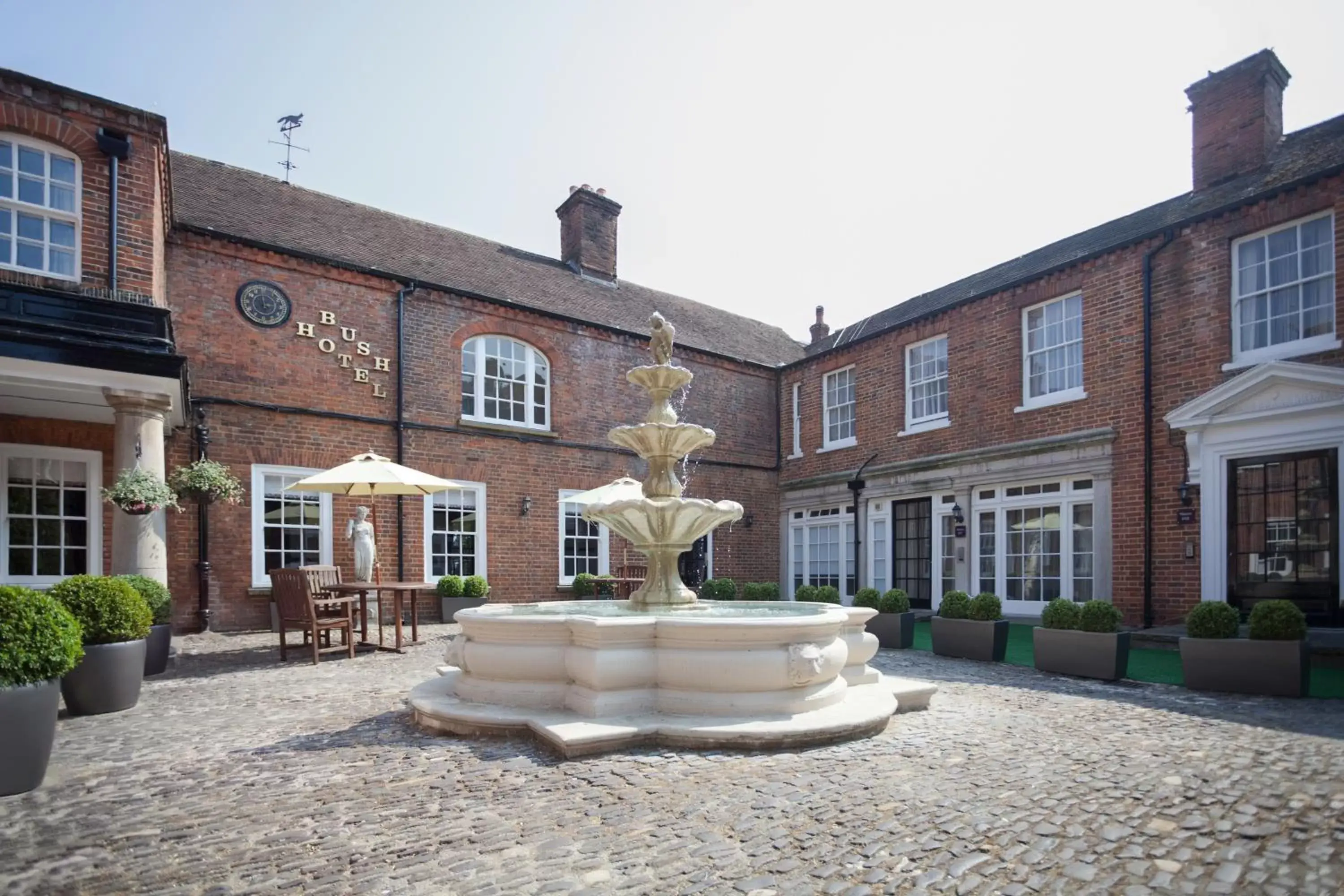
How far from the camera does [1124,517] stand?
38.8ft

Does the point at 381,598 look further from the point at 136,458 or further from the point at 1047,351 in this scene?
the point at 1047,351

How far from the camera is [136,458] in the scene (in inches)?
350

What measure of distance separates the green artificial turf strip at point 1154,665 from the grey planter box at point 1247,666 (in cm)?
28

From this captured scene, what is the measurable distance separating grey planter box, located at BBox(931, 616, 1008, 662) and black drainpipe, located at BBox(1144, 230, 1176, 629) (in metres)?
3.47

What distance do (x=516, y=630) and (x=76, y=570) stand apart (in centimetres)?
935

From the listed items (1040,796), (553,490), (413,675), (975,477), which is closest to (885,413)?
(975,477)

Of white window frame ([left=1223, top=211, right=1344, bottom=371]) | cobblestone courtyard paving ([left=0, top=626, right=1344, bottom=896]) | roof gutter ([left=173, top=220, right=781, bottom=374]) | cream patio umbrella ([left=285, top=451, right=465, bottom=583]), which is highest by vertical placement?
roof gutter ([left=173, top=220, right=781, bottom=374])

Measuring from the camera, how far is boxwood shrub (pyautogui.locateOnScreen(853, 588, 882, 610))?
10.9 metres

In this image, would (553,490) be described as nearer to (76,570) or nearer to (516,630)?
(76,570)

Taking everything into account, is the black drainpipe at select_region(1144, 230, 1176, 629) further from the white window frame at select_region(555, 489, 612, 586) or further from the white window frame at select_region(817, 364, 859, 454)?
the white window frame at select_region(555, 489, 612, 586)

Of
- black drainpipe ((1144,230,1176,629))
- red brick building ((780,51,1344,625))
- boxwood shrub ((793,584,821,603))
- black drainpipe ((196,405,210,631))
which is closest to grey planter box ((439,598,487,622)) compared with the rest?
black drainpipe ((196,405,210,631))

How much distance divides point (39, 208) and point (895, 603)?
12340 millimetres

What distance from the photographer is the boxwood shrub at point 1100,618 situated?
8.02m

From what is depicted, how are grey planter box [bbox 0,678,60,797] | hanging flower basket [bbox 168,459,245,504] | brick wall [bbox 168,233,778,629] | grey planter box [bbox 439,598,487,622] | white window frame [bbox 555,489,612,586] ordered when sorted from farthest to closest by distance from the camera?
white window frame [bbox 555,489,612,586]
grey planter box [bbox 439,598,487,622]
brick wall [bbox 168,233,778,629]
hanging flower basket [bbox 168,459,245,504]
grey planter box [bbox 0,678,60,797]
